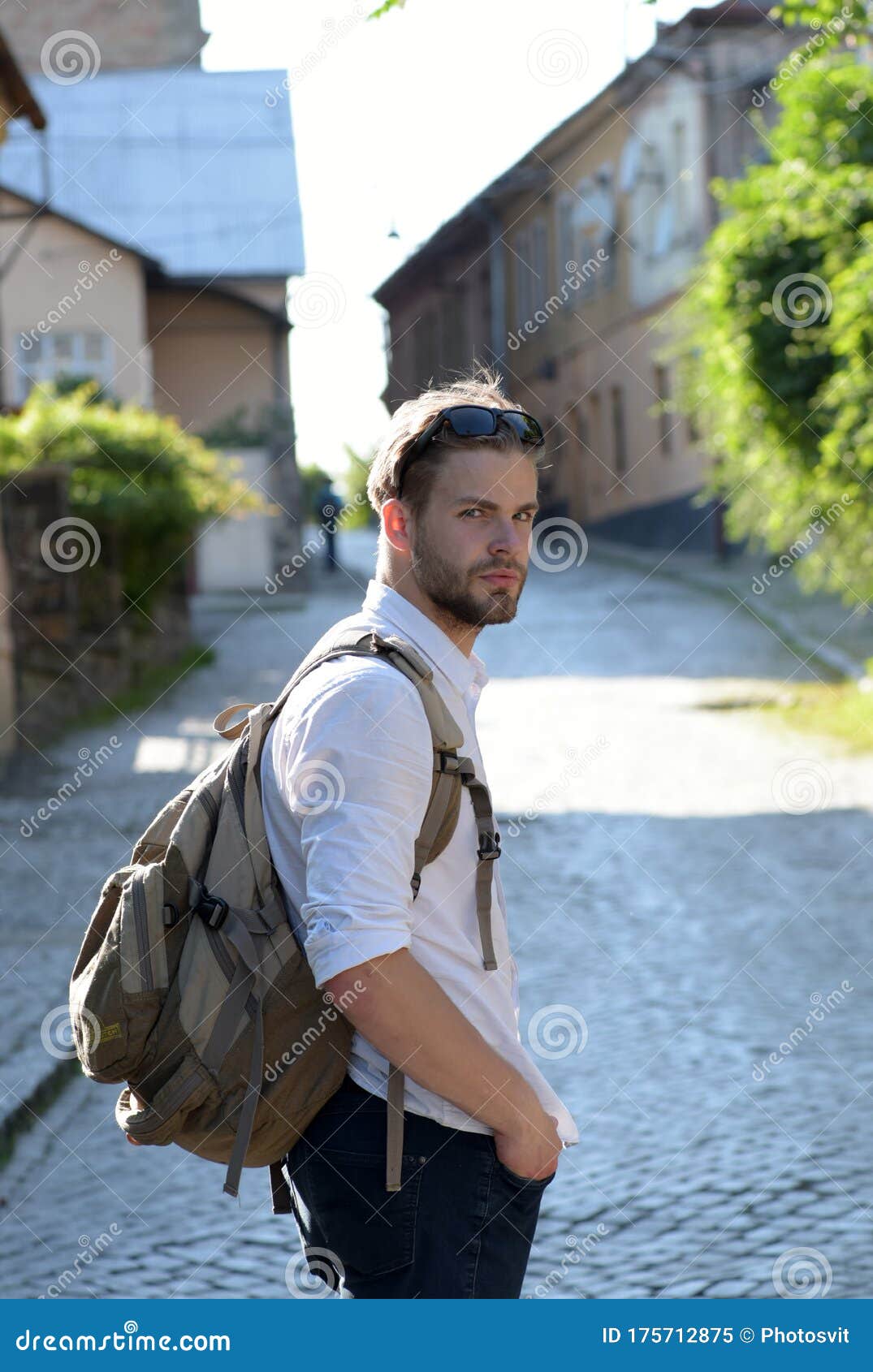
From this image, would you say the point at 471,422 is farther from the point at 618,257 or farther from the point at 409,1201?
the point at 618,257

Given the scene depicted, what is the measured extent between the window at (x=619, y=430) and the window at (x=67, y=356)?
35.4 feet

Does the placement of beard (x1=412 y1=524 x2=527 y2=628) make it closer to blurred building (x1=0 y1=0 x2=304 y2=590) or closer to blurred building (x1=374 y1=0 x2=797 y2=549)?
blurred building (x1=374 y1=0 x2=797 y2=549)

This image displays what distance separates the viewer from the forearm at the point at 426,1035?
2381mm

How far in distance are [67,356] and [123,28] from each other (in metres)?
12.6

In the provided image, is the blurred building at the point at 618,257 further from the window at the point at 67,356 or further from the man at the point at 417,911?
the man at the point at 417,911

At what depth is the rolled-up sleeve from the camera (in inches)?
93.0

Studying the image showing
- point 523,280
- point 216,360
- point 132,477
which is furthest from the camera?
point 523,280

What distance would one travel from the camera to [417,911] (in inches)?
99.7

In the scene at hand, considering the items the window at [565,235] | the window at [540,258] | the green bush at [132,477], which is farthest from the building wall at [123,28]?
the green bush at [132,477]

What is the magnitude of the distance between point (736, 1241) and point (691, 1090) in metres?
1.35

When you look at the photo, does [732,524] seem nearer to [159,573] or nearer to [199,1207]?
[159,573]

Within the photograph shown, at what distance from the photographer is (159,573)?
64.0 feet

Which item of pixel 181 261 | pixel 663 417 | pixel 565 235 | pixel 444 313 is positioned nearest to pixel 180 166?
pixel 181 261
